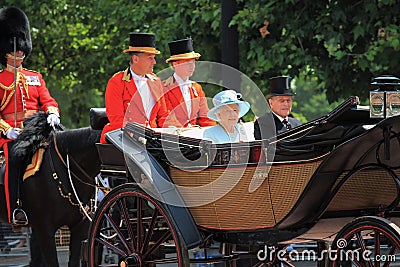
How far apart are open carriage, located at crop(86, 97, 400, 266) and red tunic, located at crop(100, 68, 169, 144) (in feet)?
1.78

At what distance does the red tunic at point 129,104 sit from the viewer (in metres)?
7.32

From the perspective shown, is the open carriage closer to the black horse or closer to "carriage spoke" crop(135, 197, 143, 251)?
"carriage spoke" crop(135, 197, 143, 251)

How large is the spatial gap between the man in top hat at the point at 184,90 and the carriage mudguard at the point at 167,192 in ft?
4.29

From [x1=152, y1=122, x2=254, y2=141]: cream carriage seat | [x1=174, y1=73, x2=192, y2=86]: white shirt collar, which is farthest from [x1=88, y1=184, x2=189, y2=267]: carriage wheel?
[x1=174, y1=73, x2=192, y2=86]: white shirt collar

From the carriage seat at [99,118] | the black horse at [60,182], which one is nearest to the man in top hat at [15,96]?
the black horse at [60,182]

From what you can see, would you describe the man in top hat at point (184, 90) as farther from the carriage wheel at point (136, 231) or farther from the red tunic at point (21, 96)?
the red tunic at point (21, 96)

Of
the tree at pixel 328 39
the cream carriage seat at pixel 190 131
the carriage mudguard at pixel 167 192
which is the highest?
the tree at pixel 328 39

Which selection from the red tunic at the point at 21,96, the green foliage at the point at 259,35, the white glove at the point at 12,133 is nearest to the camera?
the white glove at the point at 12,133

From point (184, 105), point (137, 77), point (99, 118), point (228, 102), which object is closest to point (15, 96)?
point (99, 118)

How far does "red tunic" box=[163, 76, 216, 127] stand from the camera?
7.62m

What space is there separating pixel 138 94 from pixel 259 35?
14.5ft

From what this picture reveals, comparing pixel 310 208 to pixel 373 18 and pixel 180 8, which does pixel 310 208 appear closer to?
pixel 373 18

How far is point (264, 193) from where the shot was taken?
578 centimetres

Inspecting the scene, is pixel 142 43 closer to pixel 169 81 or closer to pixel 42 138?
pixel 169 81
